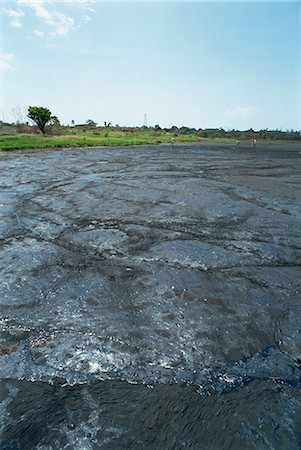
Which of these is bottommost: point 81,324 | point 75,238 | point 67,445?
point 67,445

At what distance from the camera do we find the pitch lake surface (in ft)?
5.58

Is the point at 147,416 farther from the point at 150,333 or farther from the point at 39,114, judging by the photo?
the point at 39,114

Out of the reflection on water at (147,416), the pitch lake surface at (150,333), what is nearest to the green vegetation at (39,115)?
the pitch lake surface at (150,333)

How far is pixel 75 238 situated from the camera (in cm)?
455

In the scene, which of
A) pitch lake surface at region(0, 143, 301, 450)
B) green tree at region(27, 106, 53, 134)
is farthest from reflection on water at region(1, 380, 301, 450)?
green tree at region(27, 106, 53, 134)

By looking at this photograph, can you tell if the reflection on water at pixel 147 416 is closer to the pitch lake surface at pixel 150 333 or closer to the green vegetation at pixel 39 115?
the pitch lake surface at pixel 150 333

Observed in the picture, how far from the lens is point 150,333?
2420 mm

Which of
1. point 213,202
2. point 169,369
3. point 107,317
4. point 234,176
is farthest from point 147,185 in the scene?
point 169,369

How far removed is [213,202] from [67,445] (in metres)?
5.95

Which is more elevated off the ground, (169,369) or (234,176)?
(234,176)

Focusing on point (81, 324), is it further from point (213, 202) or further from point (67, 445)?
point (213, 202)

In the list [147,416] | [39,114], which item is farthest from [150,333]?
[39,114]

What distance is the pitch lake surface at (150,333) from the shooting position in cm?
170

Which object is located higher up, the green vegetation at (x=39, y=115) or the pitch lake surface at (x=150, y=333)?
the green vegetation at (x=39, y=115)
